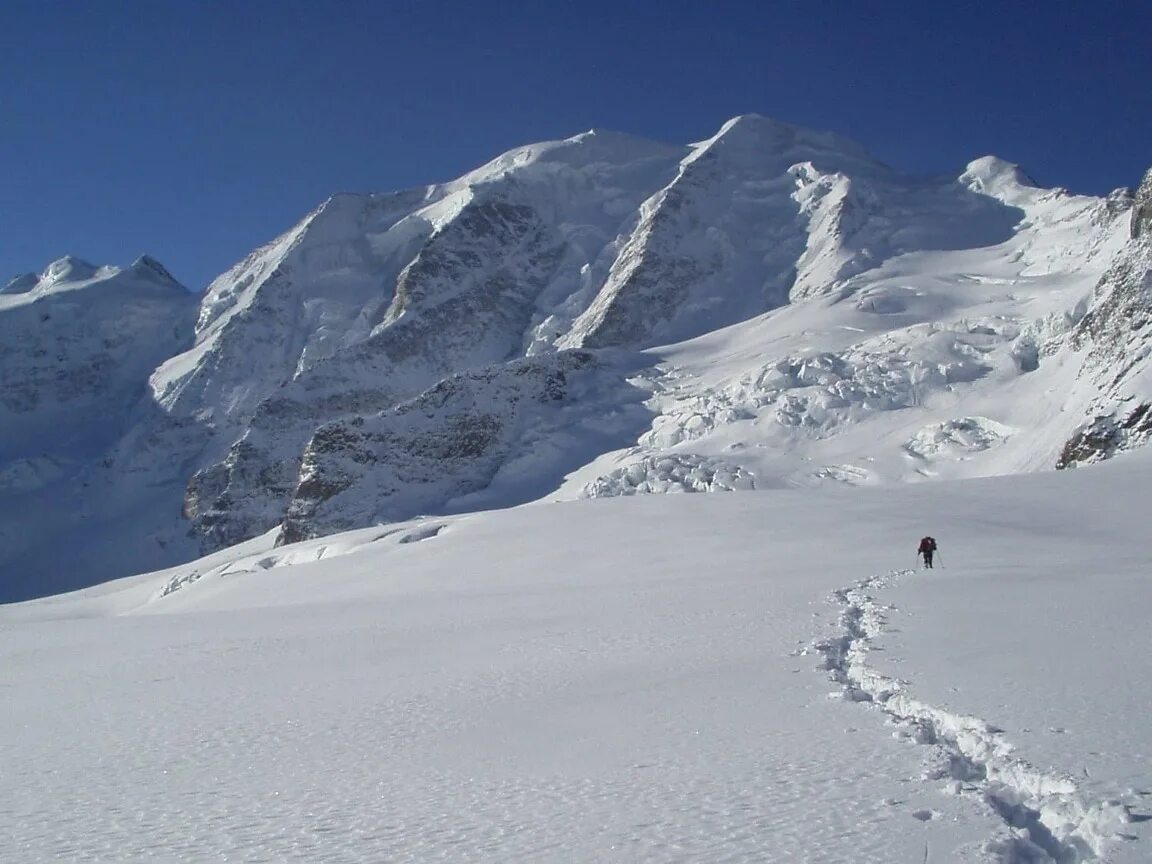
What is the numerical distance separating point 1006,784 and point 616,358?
103543 mm

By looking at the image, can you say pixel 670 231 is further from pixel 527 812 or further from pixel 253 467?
pixel 527 812

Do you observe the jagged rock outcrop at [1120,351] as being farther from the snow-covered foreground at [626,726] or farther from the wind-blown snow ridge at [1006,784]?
the wind-blown snow ridge at [1006,784]

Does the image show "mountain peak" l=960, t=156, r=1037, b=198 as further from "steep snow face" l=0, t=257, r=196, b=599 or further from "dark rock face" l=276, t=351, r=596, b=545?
"steep snow face" l=0, t=257, r=196, b=599

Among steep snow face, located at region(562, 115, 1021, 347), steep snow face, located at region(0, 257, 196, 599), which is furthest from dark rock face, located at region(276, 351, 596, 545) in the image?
steep snow face, located at region(0, 257, 196, 599)

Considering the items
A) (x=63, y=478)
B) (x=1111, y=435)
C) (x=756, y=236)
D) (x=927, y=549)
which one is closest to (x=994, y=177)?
(x=756, y=236)

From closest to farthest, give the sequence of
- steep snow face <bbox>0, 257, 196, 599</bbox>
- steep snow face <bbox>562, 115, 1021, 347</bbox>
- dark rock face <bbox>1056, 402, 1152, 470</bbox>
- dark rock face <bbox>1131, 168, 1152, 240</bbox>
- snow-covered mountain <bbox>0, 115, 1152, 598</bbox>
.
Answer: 1. dark rock face <bbox>1056, 402, 1152, 470</bbox>
2. dark rock face <bbox>1131, 168, 1152, 240</bbox>
3. snow-covered mountain <bbox>0, 115, 1152, 598</bbox>
4. steep snow face <bbox>562, 115, 1021, 347</bbox>
5. steep snow face <bbox>0, 257, 196, 599</bbox>

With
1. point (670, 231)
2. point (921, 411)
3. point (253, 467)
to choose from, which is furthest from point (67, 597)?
point (670, 231)

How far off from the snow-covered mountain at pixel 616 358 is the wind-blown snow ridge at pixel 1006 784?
1790 inches

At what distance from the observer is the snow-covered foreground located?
658cm

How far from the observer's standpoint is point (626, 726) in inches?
365

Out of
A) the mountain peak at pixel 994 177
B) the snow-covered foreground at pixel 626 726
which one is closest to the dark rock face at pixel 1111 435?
the snow-covered foreground at pixel 626 726

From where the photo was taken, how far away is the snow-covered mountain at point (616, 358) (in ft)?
232

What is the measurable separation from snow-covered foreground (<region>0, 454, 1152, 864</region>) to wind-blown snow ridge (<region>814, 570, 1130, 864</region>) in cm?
2

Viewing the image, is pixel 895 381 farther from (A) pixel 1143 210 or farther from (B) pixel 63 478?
(B) pixel 63 478
